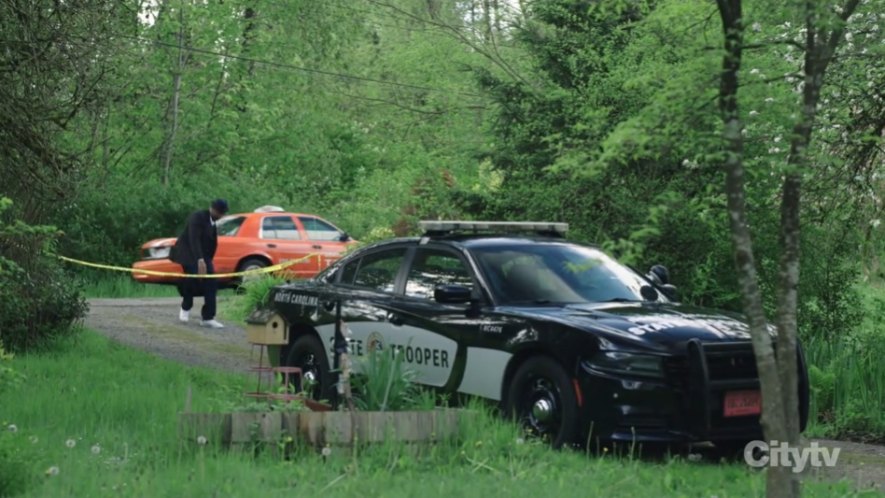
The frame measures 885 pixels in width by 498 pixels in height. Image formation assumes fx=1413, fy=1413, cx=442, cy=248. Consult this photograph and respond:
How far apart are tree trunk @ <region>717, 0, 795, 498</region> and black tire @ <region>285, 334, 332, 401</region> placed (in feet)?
16.7

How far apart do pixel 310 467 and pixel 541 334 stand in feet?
7.23

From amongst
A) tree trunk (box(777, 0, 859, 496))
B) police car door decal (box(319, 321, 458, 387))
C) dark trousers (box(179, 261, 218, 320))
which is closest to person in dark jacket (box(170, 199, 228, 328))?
dark trousers (box(179, 261, 218, 320))

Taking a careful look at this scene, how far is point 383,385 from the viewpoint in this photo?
941cm

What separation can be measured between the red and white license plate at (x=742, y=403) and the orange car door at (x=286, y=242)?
17349mm

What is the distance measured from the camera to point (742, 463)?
32.0 ft

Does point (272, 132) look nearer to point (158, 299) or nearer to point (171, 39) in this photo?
point (171, 39)

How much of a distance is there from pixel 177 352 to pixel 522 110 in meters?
5.61

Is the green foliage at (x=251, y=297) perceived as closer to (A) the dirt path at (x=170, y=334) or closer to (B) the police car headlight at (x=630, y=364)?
(A) the dirt path at (x=170, y=334)

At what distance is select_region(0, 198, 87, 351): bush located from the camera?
1416 cm

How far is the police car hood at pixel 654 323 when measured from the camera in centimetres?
954

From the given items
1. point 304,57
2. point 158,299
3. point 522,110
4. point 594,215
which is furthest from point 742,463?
point 304,57

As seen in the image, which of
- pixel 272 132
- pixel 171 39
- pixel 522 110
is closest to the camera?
pixel 522 110

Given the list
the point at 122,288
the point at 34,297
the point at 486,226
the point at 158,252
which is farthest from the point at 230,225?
the point at 486,226

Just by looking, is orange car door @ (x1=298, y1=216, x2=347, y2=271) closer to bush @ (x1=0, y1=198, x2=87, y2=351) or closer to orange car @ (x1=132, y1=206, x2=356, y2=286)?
orange car @ (x1=132, y1=206, x2=356, y2=286)
